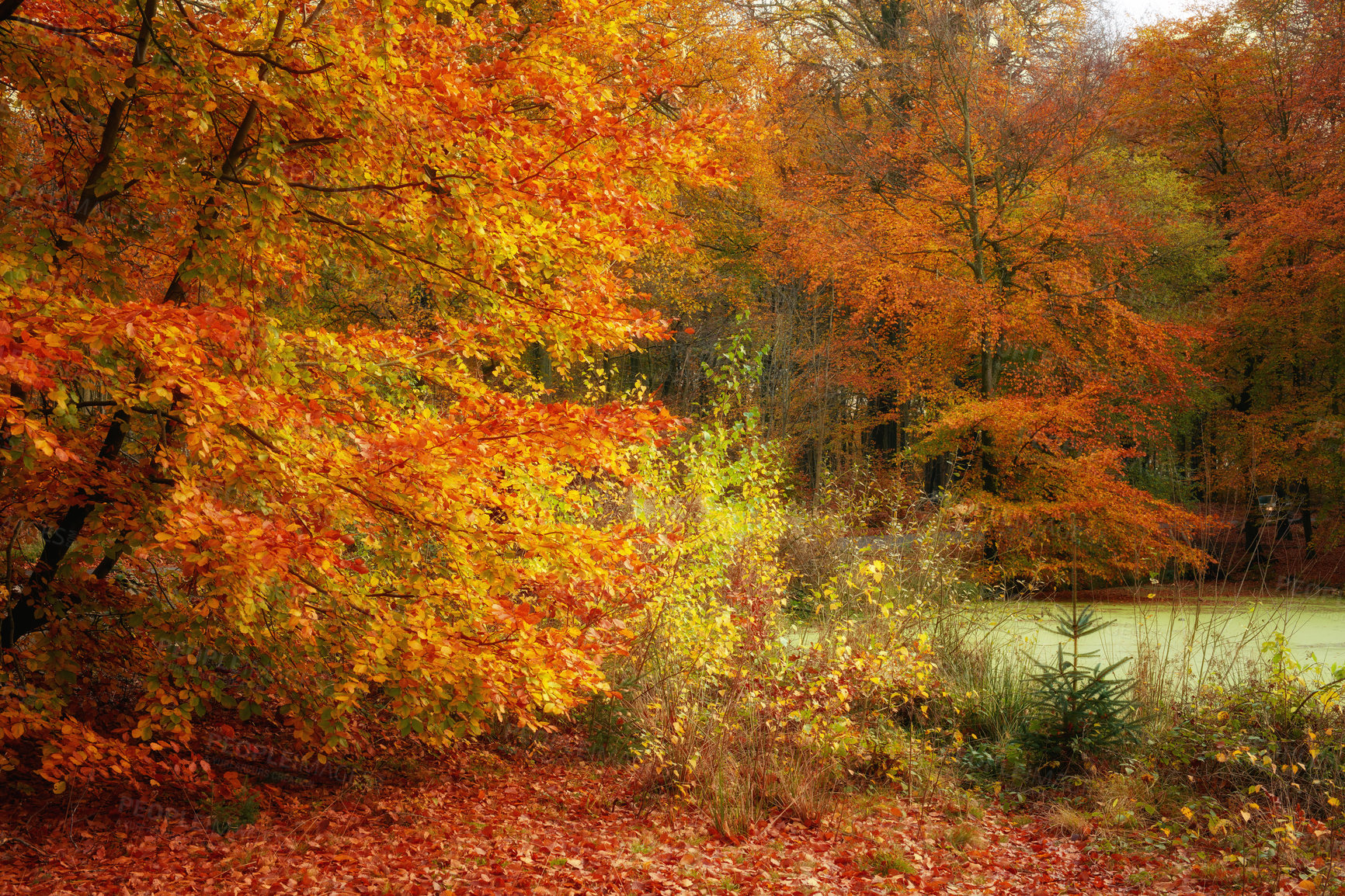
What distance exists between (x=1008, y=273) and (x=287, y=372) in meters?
13.4

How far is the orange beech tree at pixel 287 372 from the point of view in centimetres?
414

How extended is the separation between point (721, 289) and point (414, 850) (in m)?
16.0

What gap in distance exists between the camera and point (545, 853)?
527cm

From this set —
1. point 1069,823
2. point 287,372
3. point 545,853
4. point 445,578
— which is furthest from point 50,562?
point 1069,823

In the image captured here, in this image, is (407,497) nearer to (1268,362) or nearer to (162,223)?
(162,223)

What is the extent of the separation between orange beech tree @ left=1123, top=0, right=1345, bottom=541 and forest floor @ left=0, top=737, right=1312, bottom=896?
10375 mm

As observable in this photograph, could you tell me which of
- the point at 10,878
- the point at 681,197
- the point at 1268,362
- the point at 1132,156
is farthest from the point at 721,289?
the point at 10,878

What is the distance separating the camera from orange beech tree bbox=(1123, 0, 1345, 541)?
49.4 feet

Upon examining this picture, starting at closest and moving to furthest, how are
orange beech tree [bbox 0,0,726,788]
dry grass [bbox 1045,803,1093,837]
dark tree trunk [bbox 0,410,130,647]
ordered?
orange beech tree [bbox 0,0,726,788] → dark tree trunk [bbox 0,410,130,647] → dry grass [bbox 1045,803,1093,837]

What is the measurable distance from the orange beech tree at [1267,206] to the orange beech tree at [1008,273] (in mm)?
1292

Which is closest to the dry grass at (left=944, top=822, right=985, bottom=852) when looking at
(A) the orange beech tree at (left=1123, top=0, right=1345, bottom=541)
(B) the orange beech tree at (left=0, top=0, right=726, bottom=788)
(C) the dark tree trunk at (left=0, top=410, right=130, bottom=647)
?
(B) the orange beech tree at (left=0, top=0, right=726, bottom=788)

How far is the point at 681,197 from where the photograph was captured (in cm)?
2067

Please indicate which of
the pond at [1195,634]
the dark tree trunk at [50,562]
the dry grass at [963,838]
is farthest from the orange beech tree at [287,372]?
the pond at [1195,634]

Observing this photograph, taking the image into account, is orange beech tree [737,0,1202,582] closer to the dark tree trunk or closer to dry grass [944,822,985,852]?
dry grass [944,822,985,852]
